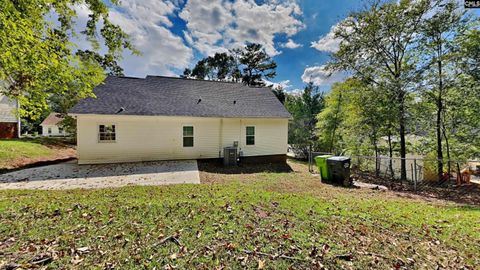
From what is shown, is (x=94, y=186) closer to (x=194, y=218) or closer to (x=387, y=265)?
(x=194, y=218)

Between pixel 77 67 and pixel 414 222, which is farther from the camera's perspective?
pixel 77 67

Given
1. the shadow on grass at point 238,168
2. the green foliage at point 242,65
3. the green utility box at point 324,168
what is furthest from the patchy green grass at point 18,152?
the green foliage at point 242,65

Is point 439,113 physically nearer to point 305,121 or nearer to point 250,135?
point 250,135

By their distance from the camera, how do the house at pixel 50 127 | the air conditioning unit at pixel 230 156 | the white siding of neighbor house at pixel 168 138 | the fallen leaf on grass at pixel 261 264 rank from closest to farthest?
1. the fallen leaf on grass at pixel 261 264
2. the white siding of neighbor house at pixel 168 138
3. the air conditioning unit at pixel 230 156
4. the house at pixel 50 127

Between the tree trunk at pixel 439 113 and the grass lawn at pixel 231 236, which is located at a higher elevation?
the tree trunk at pixel 439 113

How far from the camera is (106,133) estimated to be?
10.8 m

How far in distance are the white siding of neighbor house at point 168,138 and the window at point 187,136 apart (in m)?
0.18

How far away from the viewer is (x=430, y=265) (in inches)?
107

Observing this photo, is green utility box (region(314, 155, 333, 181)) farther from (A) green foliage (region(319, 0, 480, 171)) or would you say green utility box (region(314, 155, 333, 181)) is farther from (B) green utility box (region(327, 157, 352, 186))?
(A) green foliage (region(319, 0, 480, 171))

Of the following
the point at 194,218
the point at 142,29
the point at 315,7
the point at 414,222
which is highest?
the point at 315,7

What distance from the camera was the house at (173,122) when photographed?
10.7 metres

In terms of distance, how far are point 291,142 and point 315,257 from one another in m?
18.4

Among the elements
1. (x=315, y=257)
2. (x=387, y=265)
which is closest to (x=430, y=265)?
(x=387, y=265)

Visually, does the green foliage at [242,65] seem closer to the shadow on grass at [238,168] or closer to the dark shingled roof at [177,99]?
the dark shingled roof at [177,99]
